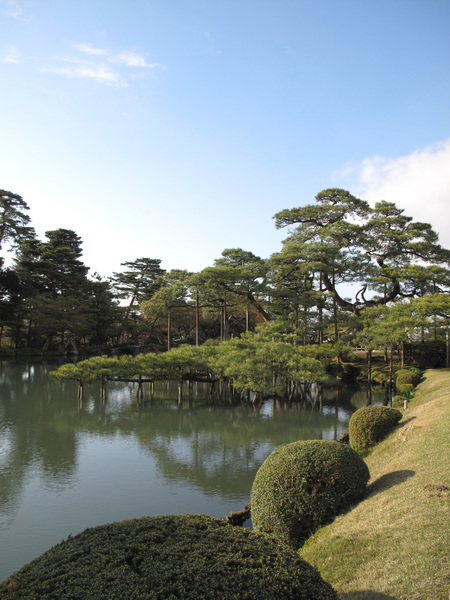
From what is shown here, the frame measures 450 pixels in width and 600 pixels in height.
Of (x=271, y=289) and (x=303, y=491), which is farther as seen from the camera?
(x=271, y=289)

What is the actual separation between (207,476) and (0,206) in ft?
129

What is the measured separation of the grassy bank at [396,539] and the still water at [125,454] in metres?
3.07

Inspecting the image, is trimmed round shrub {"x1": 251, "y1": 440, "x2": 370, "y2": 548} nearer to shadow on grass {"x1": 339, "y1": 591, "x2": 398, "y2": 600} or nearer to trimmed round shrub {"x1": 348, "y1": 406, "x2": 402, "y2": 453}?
shadow on grass {"x1": 339, "y1": 591, "x2": 398, "y2": 600}

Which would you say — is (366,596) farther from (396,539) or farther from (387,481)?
(387,481)

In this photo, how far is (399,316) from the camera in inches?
918

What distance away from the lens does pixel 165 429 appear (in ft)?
48.9

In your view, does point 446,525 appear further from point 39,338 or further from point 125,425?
point 39,338

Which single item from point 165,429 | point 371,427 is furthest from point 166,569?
point 165,429

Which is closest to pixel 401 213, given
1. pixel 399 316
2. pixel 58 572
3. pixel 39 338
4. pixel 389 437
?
pixel 399 316

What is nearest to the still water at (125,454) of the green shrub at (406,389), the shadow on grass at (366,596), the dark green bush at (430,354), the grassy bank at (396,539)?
the green shrub at (406,389)

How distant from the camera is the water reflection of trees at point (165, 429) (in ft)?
32.8

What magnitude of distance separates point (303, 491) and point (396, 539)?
1.46m

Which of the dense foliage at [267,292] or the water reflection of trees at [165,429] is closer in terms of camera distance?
the water reflection of trees at [165,429]

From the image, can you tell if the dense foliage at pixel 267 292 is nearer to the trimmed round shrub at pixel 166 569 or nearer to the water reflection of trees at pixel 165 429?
the water reflection of trees at pixel 165 429
